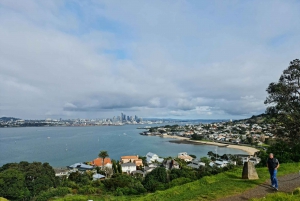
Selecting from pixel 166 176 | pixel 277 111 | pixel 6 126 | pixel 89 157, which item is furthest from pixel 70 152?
pixel 6 126

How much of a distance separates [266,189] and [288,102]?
5768 millimetres

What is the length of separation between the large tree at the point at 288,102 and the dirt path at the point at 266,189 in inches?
148

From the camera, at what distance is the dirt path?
4.88 meters

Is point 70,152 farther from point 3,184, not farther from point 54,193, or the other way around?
point 54,193

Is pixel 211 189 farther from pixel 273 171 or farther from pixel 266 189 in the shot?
pixel 273 171

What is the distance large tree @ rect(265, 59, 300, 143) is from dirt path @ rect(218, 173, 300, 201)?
377cm

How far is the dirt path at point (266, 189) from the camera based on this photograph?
4875mm

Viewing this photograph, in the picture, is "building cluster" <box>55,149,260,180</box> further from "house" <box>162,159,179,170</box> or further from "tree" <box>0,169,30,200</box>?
"tree" <box>0,169,30,200</box>

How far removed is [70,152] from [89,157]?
741 centimetres

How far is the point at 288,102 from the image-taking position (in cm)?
954

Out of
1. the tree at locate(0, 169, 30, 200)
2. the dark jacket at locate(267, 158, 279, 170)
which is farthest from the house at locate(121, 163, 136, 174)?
the dark jacket at locate(267, 158, 279, 170)

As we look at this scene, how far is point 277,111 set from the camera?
9.84 meters

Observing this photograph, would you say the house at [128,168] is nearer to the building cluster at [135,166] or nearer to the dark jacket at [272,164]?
the building cluster at [135,166]

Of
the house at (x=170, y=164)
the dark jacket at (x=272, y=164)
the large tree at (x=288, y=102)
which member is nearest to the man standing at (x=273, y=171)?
the dark jacket at (x=272, y=164)
